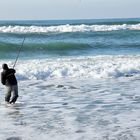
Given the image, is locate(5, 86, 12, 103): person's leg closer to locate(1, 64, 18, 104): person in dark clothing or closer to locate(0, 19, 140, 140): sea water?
→ locate(1, 64, 18, 104): person in dark clothing

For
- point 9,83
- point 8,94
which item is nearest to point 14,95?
point 8,94

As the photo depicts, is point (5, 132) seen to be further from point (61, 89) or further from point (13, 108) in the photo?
point (61, 89)

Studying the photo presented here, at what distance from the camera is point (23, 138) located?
7.89m

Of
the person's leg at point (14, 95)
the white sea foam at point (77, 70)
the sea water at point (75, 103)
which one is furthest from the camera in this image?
the white sea foam at point (77, 70)

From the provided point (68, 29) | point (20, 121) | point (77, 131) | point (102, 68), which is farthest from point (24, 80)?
point (68, 29)

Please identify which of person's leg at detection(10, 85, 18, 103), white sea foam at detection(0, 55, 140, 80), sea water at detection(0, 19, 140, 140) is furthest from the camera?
white sea foam at detection(0, 55, 140, 80)

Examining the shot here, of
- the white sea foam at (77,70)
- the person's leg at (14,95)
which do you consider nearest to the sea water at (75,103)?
the white sea foam at (77,70)

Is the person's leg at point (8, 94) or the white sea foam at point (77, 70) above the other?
the person's leg at point (8, 94)

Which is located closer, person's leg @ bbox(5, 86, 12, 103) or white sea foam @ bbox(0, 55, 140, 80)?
person's leg @ bbox(5, 86, 12, 103)

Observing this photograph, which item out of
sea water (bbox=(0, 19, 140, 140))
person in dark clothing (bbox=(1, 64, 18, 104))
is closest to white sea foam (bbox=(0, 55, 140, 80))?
sea water (bbox=(0, 19, 140, 140))

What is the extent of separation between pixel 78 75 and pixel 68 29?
29594 millimetres

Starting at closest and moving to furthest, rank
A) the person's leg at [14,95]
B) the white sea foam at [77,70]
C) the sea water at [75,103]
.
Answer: the sea water at [75,103] < the person's leg at [14,95] < the white sea foam at [77,70]

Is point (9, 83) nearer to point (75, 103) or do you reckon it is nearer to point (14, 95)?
point (14, 95)

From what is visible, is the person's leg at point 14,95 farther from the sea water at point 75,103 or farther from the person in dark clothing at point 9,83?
the sea water at point 75,103
